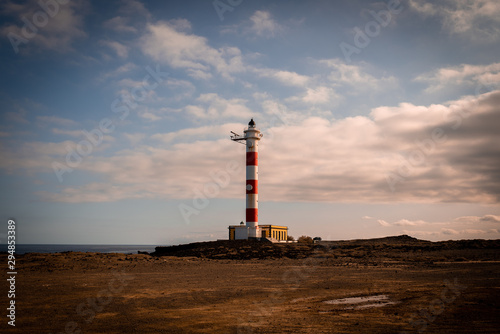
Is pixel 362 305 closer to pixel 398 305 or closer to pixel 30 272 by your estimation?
pixel 398 305

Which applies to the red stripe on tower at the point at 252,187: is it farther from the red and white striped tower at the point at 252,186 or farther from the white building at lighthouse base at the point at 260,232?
the white building at lighthouse base at the point at 260,232

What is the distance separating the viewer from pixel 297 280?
1934cm

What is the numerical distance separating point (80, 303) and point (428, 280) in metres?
15.1

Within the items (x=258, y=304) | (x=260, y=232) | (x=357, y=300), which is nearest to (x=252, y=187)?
(x=260, y=232)

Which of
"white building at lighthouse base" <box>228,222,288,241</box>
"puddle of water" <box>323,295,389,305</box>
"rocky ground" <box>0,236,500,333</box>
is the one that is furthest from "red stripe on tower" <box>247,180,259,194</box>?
"puddle of water" <box>323,295,389,305</box>

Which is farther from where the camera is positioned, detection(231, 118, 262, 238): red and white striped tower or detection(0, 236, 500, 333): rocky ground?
detection(231, 118, 262, 238): red and white striped tower

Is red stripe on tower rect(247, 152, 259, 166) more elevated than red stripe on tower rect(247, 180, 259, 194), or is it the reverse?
red stripe on tower rect(247, 152, 259, 166)

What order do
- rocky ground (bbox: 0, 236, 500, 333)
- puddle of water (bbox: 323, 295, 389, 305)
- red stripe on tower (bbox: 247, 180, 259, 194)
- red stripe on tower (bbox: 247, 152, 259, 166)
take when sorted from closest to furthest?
rocky ground (bbox: 0, 236, 500, 333) → puddle of water (bbox: 323, 295, 389, 305) → red stripe on tower (bbox: 247, 180, 259, 194) → red stripe on tower (bbox: 247, 152, 259, 166)

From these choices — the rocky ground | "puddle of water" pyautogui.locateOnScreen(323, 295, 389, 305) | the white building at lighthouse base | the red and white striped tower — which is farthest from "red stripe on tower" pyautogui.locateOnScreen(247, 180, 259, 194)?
"puddle of water" pyautogui.locateOnScreen(323, 295, 389, 305)

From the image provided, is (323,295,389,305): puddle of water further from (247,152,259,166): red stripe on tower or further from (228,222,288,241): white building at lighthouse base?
(247,152,259,166): red stripe on tower

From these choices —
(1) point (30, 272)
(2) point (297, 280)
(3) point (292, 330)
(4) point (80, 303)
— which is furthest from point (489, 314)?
(1) point (30, 272)

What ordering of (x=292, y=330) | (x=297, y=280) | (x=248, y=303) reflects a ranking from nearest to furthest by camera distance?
(x=292, y=330) < (x=248, y=303) < (x=297, y=280)

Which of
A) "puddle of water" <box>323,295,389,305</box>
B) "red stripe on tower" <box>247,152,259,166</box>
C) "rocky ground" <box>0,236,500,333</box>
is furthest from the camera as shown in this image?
"red stripe on tower" <box>247,152,259,166</box>

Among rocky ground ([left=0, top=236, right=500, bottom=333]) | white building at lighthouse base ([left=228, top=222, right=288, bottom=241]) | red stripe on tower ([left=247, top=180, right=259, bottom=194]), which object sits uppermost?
red stripe on tower ([left=247, top=180, right=259, bottom=194])
